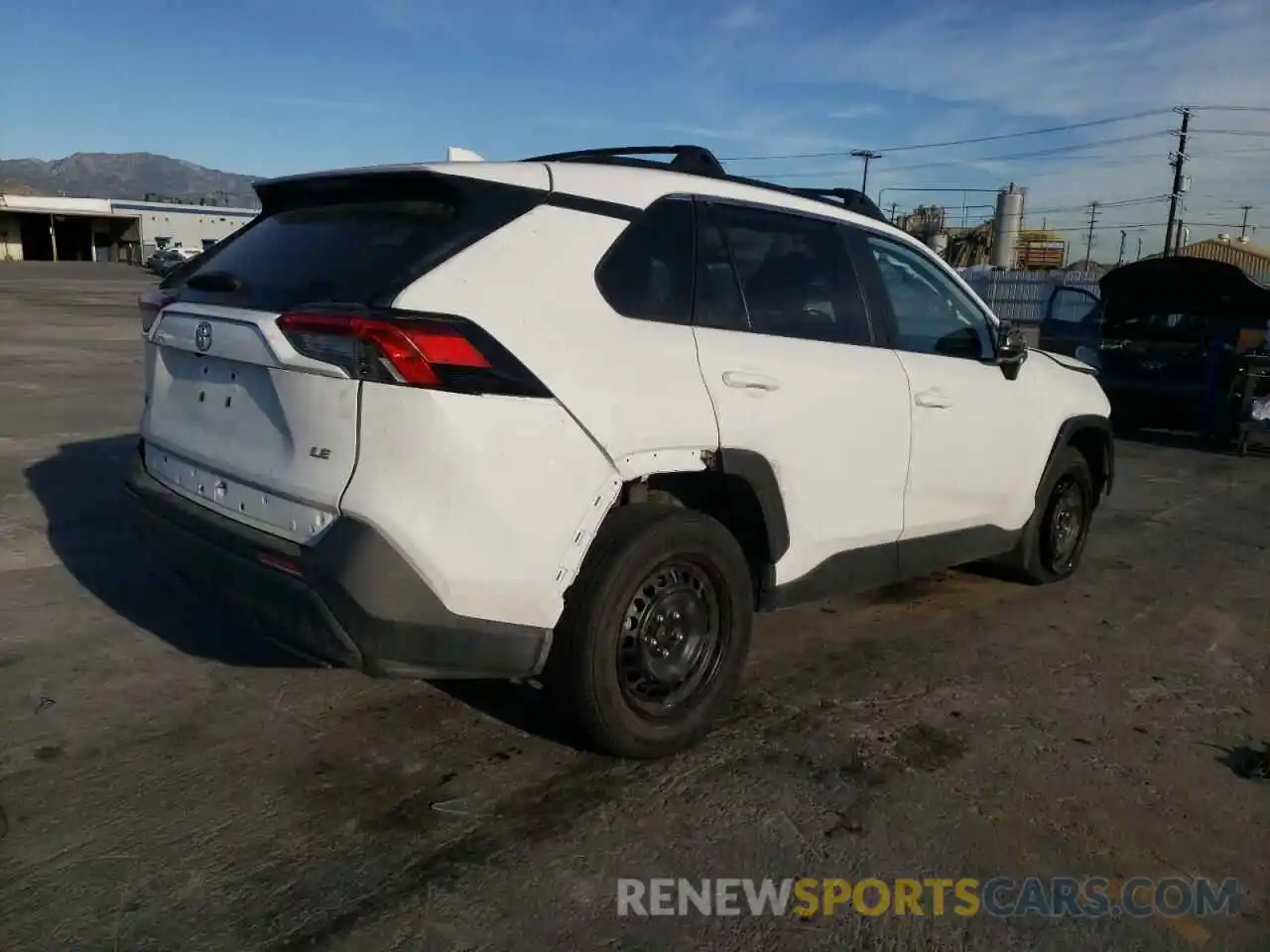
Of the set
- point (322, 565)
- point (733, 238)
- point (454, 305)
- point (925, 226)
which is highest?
point (925, 226)

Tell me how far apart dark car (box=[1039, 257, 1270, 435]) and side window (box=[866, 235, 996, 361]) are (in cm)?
741

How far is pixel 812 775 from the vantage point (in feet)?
10.9

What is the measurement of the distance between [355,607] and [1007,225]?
202ft

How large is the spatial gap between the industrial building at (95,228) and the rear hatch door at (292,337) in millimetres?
76064

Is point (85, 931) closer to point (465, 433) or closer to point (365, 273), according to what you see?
point (465, 433)

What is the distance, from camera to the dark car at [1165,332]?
11.1 metres

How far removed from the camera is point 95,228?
79.9 metres

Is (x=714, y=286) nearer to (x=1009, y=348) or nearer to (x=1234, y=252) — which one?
(x=1009, y=348)

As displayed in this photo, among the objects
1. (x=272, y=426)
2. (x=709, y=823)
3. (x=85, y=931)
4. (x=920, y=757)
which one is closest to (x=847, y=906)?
(x=709, y=823)

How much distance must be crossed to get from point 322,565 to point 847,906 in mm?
1680

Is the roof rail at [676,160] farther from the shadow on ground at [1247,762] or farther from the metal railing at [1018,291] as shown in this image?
the metal railing at [1018,291]

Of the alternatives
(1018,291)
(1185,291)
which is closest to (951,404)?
(1185,291)

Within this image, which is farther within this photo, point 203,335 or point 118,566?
point 118,566

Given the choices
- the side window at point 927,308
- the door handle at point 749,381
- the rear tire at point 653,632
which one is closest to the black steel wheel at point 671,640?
the rear tire at point 653,632
